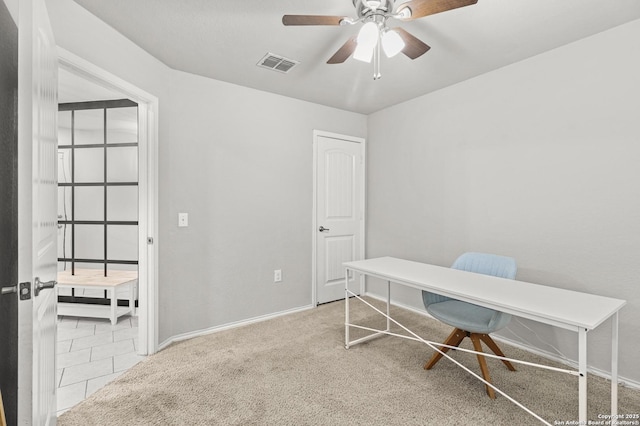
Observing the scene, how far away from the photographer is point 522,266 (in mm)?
2496

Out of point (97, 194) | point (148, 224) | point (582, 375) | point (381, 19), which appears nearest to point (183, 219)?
point (148, 224)

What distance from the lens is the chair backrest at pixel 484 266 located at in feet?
7.06

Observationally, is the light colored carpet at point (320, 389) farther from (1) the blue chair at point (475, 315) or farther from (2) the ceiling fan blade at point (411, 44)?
(2) the ceiling fan blade at point (411, 44)

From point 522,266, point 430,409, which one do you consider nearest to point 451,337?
point 430,409

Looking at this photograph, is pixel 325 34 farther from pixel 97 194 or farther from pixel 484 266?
pixel 97 194

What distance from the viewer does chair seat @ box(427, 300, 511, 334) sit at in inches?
74.0

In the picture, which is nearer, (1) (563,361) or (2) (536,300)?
(2) (536,300)

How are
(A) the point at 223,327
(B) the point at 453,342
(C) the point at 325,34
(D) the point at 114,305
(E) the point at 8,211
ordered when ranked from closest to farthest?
1. (E) the point at 8,211
2. (C) the point at 325,34
3. (B) the point at 453,342
4. (A) the point at 223,327
5. (D) the point at 114,305

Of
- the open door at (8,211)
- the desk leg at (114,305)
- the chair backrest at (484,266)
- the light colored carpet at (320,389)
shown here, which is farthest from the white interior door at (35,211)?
the chair backrest at (484,266)

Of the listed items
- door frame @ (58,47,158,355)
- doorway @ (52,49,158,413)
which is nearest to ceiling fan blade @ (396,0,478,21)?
door frame @ (58,47,158,355)

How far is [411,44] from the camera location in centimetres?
178

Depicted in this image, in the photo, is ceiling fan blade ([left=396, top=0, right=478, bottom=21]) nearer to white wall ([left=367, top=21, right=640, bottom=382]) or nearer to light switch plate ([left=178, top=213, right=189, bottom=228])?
white wall ([left=367, top=21, right=640, bottom=382])

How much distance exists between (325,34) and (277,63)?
1.91 feet

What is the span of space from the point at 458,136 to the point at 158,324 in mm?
3237
